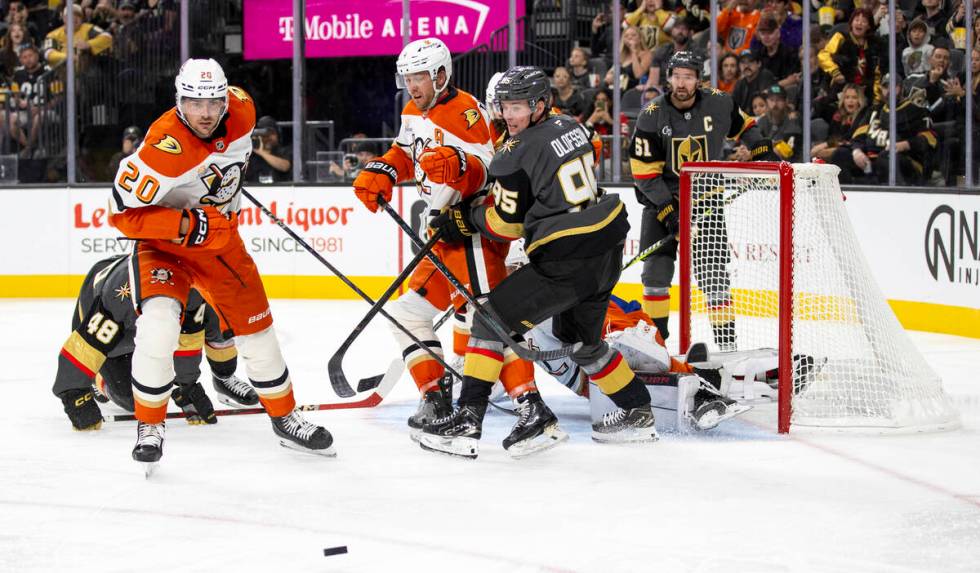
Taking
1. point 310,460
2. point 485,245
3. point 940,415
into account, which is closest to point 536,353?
point 485,245

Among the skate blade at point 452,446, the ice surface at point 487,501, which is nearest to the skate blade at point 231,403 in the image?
the ice surface at point 487,501

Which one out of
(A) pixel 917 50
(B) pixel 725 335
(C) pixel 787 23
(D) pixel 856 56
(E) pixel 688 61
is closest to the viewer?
(B) pixel 725 335

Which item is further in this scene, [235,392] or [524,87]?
[235,392]

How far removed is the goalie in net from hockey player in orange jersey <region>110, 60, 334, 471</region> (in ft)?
5.88

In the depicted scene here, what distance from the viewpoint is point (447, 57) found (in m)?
3.93

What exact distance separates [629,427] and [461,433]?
521 millimetres

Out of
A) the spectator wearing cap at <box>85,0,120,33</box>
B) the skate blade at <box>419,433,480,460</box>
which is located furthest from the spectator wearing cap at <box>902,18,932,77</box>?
the spectator wearing cap at <box>85,0,120,33</box>

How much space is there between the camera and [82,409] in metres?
4.12

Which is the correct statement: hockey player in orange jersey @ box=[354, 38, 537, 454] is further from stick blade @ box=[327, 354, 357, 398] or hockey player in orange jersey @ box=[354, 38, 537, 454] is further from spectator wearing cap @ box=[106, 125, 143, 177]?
spectator wearing cap @ box=[106, 125, 143, 177]

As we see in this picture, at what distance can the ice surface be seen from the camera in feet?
9.25

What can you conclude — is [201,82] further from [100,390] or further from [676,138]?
[676,138]

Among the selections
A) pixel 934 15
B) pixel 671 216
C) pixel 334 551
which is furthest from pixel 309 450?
pixel 934 15

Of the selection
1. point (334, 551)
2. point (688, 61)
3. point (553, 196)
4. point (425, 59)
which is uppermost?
point (688, 61)

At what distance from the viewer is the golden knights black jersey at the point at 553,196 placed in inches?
141
